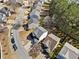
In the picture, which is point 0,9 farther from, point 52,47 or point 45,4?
point 52,47

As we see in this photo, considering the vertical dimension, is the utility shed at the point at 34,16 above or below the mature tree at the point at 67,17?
below

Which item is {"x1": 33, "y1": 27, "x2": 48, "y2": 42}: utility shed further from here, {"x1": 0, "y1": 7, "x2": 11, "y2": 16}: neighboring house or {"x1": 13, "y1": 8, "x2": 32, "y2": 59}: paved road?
{"x1": 0, "y1": 7, "x2": 11, "y2": 16}: neighboring house

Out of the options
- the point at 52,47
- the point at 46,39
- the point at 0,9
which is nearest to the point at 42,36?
the point at 46,39

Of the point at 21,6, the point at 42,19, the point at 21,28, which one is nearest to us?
the point at 21,28

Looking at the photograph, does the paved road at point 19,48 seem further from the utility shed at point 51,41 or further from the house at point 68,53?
the house at point 68,53

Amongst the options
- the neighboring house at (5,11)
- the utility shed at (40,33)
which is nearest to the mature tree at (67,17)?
the utility shed at (40,33)

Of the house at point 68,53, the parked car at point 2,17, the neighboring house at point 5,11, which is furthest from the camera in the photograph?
the neighboring house at point 5,11
